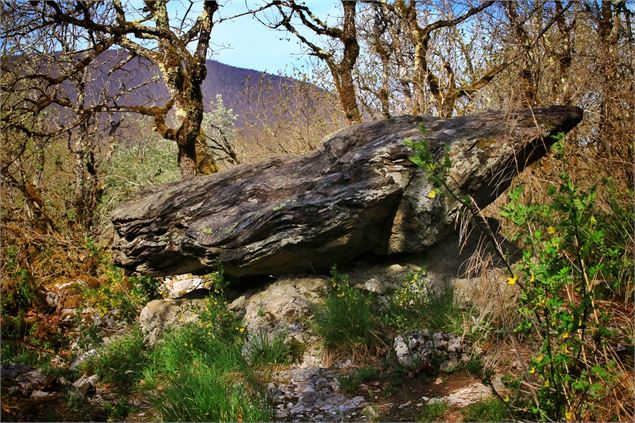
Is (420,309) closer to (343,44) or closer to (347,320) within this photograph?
(347,320)

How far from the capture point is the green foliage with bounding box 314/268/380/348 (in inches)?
211

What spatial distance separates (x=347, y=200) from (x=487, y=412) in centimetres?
243

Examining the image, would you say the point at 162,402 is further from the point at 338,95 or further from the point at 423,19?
the point at 423,19

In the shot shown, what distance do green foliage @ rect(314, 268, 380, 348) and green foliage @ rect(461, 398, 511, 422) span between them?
1324 millimetres

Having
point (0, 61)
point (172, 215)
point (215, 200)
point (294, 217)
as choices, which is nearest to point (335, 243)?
point (294, 217)

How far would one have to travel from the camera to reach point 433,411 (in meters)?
4.17

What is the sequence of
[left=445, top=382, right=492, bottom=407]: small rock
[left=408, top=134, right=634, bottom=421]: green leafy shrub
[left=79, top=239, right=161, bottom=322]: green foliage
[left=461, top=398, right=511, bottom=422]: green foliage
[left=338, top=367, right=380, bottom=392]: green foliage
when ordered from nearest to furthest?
[left=408, top=134, right=634, bottom=421]: green leafy shrub, [left=461, top=398, right=511, bottom=422]: green foliage, [left=445, top=382, right=492, bottom=407]: small rock, [left=338, top=367, right=380, bottom=392]: green foliage, [left=79, top=239, right=161, bottom=322]: green foliage

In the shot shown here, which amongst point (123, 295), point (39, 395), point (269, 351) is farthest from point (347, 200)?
point (123, 295)

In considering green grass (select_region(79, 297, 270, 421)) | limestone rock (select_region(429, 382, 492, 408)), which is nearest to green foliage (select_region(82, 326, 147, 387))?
green grass (select_region(79, 297, 270, 421))

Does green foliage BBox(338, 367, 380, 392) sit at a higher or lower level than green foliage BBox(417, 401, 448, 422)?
higher

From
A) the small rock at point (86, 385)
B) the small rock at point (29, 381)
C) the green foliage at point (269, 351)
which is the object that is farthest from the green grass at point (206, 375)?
the small rock at point (29, 381)

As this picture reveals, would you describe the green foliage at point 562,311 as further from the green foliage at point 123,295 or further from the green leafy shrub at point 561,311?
the green foliage at point 123,295

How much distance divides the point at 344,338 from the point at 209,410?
158cm

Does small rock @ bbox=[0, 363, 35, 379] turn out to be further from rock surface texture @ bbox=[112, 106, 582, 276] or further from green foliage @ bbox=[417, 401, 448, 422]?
green foliage @ bbox=[417, 401, 448, 422]
